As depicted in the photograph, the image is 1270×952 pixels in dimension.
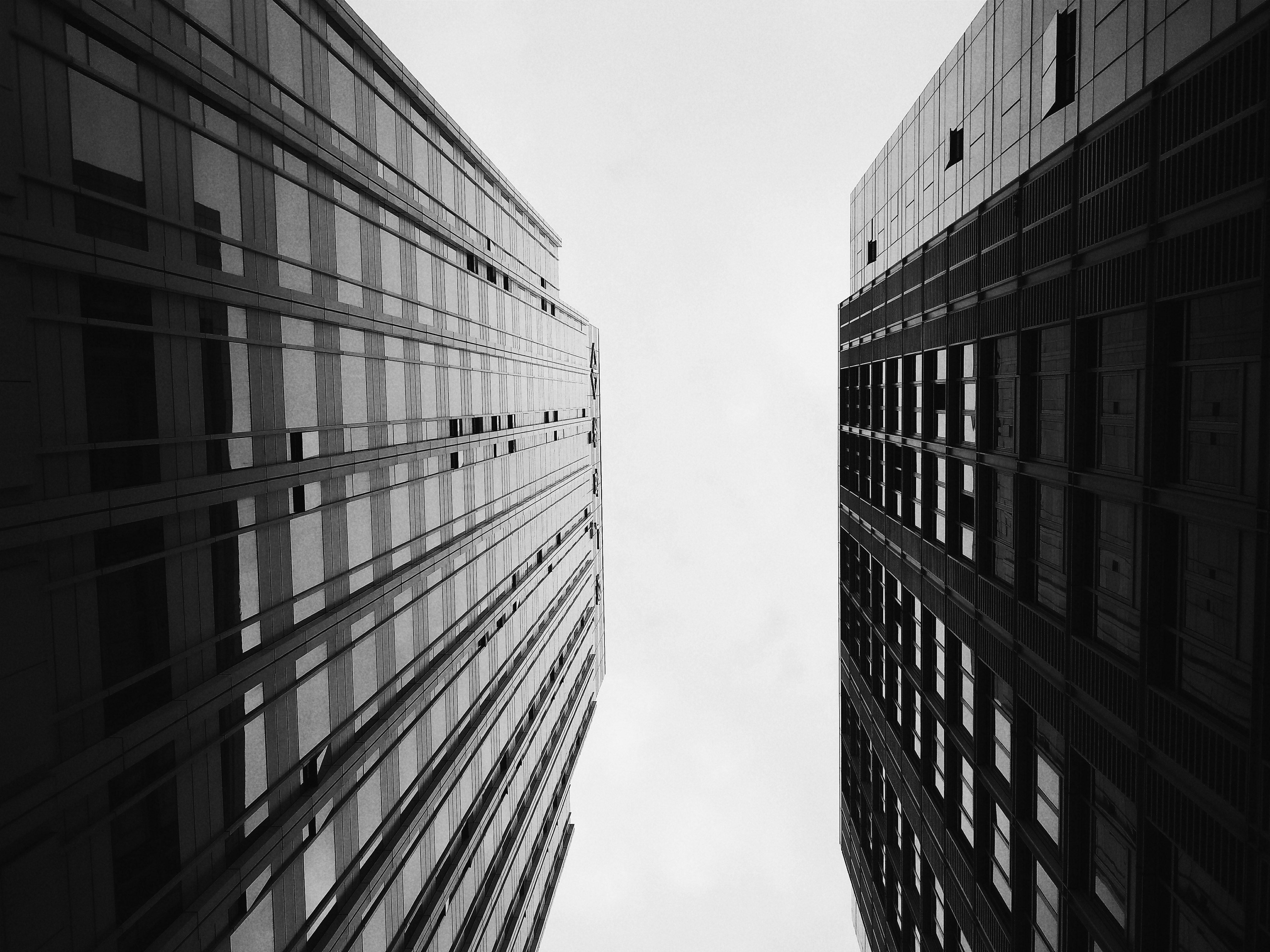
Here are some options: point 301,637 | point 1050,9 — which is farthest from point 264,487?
point 1050,9

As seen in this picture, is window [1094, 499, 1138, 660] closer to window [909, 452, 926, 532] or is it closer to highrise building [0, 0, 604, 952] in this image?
window [909, 452, 926, 532]

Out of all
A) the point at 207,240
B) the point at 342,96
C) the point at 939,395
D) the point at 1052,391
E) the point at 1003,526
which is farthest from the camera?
the point at 939,395

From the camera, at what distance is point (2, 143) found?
10531mm

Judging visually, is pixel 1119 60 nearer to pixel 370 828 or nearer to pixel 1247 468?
pixel 1247 468

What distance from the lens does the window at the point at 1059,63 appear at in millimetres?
18812

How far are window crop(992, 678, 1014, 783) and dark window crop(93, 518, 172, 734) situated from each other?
76.6ft

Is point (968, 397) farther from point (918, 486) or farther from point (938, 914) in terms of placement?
point (938, 914)

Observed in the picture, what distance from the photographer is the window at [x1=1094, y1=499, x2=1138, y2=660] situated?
16.3 m

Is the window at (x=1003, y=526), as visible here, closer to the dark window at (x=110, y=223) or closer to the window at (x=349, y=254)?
the window at (x=349, y=254)

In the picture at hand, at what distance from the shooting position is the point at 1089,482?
17453mm

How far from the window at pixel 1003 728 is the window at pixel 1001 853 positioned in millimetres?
1323

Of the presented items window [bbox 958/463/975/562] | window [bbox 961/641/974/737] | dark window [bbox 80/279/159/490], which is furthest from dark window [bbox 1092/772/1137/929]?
dark window [bbox 80/279/159/490]

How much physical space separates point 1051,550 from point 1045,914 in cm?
1073

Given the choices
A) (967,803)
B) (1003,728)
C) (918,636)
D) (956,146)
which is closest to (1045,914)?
(1003,728)
